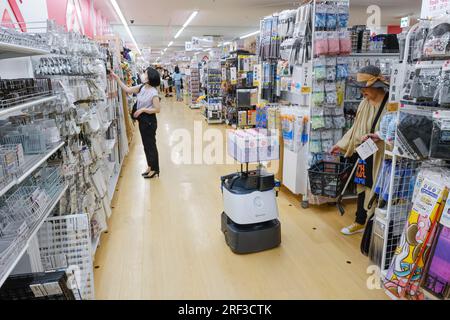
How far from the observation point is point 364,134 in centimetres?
326

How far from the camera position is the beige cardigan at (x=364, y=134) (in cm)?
308

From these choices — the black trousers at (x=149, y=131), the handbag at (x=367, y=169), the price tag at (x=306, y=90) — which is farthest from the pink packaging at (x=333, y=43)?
the black trousers at (x=149, y=131)

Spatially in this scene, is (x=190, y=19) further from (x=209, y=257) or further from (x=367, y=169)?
(x=209, y=257)

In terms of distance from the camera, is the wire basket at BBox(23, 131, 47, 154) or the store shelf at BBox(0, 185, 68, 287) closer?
the store shelf at BBox(0, 185, 68, 287)

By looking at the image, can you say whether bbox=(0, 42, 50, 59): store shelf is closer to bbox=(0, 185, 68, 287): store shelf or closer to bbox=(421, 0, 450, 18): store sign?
bbox=(0, 185, 68, 287): store shelf

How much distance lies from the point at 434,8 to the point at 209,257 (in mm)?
2543

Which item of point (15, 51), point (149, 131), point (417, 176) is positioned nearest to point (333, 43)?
point (417, 176)

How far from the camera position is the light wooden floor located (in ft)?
8.54

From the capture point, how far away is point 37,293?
5.83 feet

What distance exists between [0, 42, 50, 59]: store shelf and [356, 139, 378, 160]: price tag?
257 centimetres

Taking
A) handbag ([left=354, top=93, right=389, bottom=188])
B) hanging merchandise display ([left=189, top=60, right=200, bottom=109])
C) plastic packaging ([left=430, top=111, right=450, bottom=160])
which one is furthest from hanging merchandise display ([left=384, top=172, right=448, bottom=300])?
hanging merchandise display ([left=189, top=60, right=200, bottom=109])
